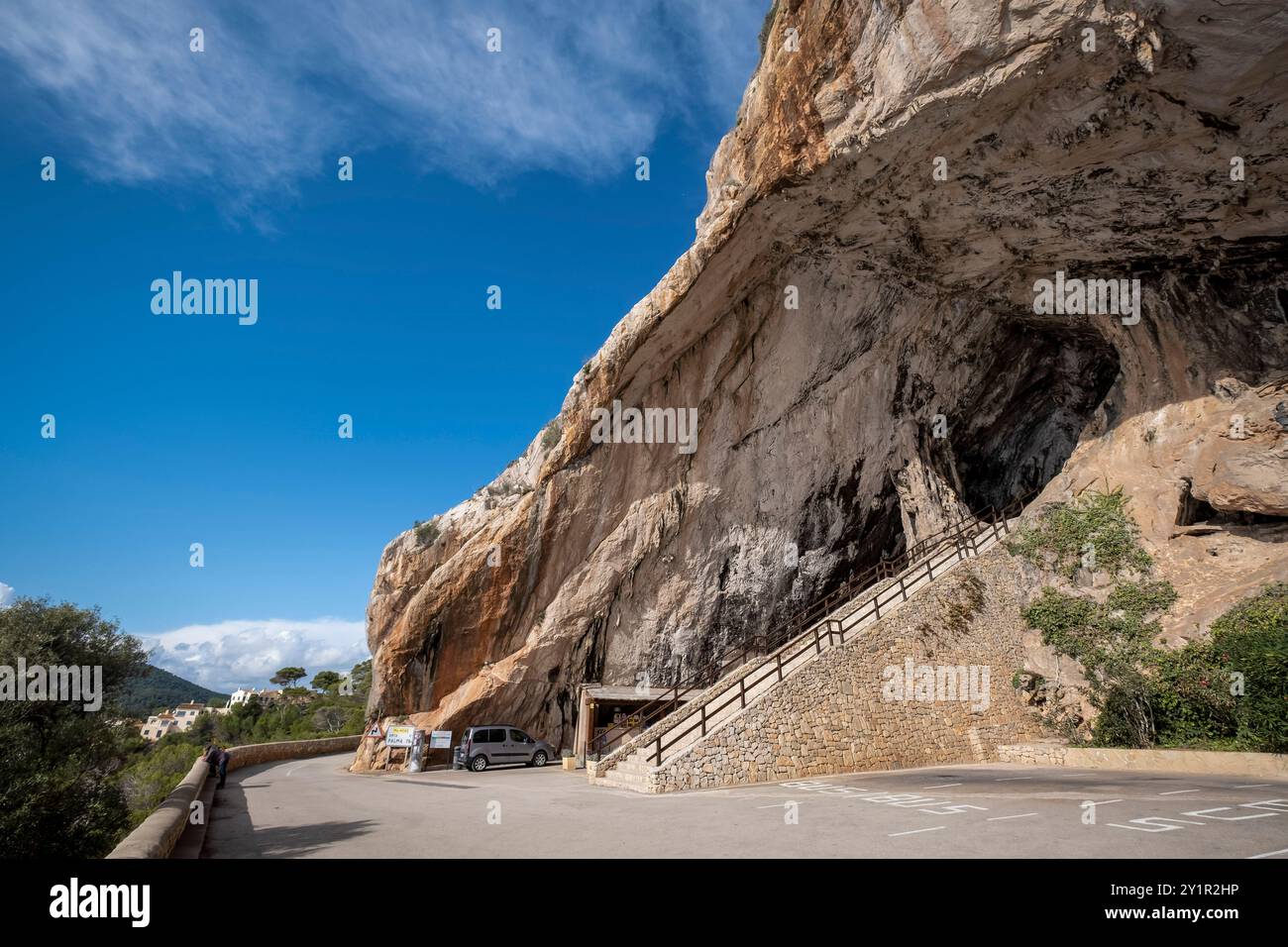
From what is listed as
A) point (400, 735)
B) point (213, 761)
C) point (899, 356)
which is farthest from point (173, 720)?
point (899, 356)

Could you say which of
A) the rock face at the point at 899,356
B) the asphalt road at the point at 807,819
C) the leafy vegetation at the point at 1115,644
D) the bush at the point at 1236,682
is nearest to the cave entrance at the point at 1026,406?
the rock face at the point at 899,356

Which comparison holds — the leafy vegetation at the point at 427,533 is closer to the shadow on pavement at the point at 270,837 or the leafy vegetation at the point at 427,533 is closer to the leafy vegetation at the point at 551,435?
the leafy vegetation at the point at 551,435

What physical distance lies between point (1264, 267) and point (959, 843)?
1967 centimetres

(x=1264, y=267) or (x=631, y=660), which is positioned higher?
(x=1264, y=267)

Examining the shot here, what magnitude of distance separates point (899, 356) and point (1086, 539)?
26.2 ft

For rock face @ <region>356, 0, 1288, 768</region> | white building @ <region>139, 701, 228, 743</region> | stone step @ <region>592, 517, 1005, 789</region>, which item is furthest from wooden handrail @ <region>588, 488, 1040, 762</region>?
white building @ <region>139, 701, 228, 743</region>

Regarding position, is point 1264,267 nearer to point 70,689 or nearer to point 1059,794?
point 1059,794

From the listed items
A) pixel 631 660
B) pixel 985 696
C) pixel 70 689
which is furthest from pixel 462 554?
pixel 985 696

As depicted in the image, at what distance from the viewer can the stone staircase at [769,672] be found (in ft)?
47.2

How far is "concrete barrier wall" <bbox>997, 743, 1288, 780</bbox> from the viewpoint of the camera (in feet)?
39.9

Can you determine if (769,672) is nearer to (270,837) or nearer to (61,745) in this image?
(270,837)

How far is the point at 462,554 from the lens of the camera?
71.6ft
